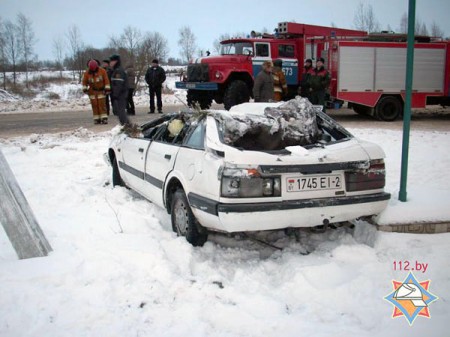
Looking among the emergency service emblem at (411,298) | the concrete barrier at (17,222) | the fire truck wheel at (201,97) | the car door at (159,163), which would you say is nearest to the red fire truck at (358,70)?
the fire truck wheel at (201,97)

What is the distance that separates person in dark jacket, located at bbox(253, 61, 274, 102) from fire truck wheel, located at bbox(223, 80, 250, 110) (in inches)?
151

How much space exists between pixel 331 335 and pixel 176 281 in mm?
1170

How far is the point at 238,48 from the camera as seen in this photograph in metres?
13.7

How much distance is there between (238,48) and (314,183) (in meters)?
11.0

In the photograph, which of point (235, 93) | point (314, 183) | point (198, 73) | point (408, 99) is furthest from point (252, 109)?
point (198, 73)

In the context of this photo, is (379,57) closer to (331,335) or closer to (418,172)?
(418,172)

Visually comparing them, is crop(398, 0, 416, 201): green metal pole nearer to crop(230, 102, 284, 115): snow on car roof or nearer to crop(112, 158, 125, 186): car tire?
crop(230, 102, 284, 115): snow on car roof

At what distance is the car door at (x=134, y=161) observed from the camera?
4.92m

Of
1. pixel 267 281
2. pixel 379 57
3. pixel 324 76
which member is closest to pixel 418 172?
pixel 267 281

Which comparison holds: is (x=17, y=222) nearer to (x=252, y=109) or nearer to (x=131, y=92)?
(x=252, y=109)

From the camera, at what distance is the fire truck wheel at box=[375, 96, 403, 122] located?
1309cm

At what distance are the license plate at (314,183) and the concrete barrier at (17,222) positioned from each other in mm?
2048

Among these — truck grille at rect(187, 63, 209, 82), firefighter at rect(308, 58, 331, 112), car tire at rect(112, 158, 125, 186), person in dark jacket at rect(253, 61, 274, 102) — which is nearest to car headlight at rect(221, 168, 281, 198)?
car tire at rect(112, 158, 125, 186)

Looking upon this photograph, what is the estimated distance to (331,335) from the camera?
2492mm
